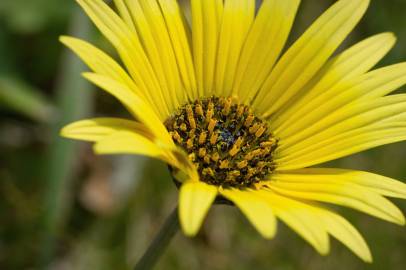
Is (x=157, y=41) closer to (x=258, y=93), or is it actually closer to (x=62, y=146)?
(x=258, y=93)

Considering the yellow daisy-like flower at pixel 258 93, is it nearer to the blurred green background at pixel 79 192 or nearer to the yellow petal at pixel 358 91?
the yellow petal at pixel 358 91

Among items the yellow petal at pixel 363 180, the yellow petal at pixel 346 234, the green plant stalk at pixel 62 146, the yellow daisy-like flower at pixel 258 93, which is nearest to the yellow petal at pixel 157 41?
the yellow daisy-like flower at pixel 258 93

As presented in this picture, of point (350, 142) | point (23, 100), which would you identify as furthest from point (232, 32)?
point (23, 100)

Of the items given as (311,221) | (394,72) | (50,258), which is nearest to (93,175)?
(50,258)

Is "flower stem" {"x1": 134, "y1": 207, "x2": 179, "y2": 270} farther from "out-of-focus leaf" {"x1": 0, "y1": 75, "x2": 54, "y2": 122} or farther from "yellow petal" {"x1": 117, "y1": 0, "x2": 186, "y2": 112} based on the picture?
"out-of-focus leaf" {"x1": 0, "y1": 75, "x2": 54, "y2": 122}

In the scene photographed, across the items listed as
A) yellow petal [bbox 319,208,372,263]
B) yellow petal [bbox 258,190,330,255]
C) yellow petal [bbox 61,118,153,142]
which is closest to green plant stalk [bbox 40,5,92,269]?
yellow petal [bbox 61,118,153,142]

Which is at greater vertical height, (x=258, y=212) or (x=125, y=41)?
(x=125, y=41)
